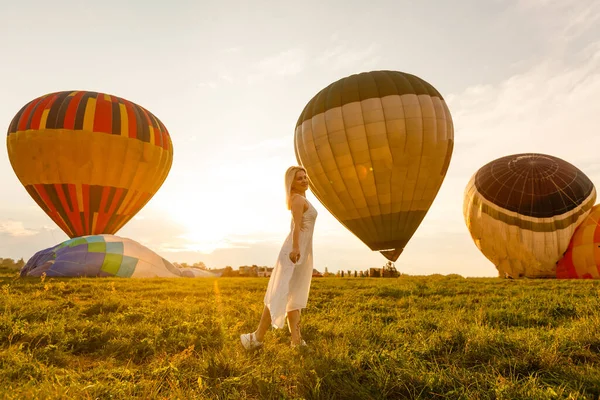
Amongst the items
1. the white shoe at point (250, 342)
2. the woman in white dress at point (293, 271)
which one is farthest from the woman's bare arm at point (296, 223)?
the white shoe at point (250, 342)

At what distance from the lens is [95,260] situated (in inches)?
703

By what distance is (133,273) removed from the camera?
1883cm

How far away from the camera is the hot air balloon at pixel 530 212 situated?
22453 millimetres

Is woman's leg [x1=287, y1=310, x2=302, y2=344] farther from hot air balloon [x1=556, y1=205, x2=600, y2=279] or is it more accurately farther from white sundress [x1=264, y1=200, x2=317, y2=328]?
hot air balloon [x1=556, y1=205, x2=600, y2=279]

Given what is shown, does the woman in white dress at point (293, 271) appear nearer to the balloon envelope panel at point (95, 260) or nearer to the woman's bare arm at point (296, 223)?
the woman's bare arm at point (296, 223)

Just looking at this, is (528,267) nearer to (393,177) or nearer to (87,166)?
(393,177)

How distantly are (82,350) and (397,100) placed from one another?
20.5 m

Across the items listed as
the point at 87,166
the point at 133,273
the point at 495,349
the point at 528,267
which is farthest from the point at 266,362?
the point at 87,166

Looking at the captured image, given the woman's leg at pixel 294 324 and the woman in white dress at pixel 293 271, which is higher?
the woman in white dress at pixel 293 271

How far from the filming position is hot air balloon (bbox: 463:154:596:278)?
73.7 ft

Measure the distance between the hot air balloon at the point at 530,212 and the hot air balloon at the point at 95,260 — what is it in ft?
63.8

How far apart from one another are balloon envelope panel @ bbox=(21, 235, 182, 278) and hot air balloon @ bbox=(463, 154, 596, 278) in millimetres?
19520

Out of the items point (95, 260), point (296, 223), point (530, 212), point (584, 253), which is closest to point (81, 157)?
point (95, 260)

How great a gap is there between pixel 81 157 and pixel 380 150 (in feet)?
63.8
